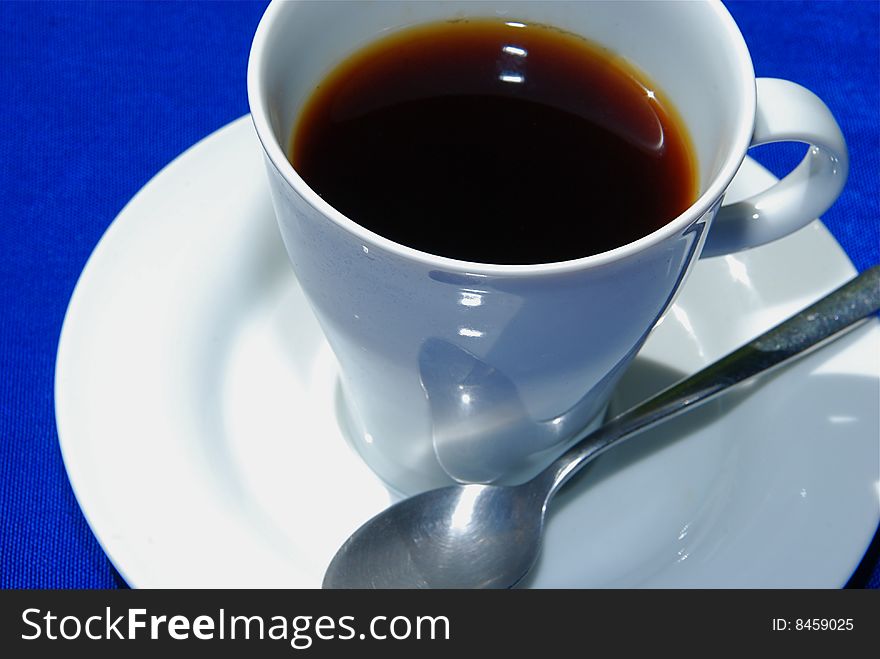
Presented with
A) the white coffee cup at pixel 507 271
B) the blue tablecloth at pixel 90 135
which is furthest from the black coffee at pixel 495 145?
the blue tablecloth at pixel 90 135

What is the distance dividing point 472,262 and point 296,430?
327 millimetres

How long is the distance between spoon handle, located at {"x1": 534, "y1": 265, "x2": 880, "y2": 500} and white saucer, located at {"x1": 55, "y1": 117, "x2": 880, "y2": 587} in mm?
20

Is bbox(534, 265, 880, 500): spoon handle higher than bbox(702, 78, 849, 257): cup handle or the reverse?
the reverse

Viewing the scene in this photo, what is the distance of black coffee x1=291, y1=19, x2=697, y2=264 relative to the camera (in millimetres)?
721

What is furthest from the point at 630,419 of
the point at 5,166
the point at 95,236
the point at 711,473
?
the point at 5,166

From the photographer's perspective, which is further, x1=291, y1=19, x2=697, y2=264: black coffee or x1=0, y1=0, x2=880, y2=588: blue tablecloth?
x1=0, y1=0, x2=880, y2=588: blue tablecloth

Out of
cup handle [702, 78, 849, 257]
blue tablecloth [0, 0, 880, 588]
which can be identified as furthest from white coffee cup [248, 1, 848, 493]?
blue tablecloth [0, 0, 880, 588]

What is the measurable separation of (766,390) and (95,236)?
2.18 feet

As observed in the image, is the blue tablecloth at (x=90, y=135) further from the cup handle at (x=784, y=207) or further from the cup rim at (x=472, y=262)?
the cup rim at (x=472, y=262)

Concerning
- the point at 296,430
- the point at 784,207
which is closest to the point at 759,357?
the point at 784,207

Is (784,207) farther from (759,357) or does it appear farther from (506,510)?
(506,510)

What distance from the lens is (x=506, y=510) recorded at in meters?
0.81

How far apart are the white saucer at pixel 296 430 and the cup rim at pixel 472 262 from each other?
27 centimetres

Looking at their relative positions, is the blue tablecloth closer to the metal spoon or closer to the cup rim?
the metal spoon
